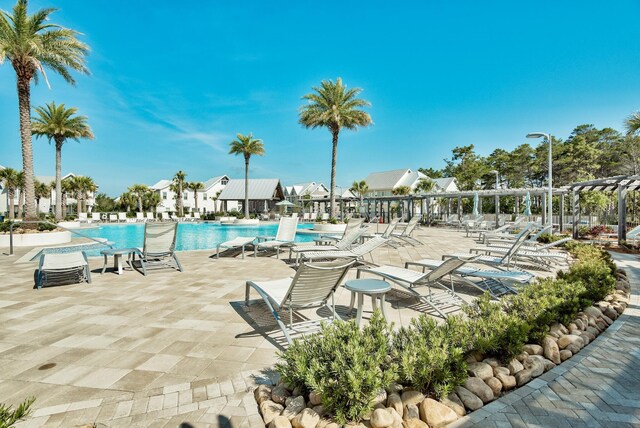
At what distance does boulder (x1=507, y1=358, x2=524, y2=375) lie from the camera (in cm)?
248

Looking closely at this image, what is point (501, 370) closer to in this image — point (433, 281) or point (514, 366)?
point (514, 366)

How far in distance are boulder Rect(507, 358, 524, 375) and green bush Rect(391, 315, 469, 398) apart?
1.19 ft

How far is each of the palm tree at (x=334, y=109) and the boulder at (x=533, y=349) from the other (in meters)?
17.1

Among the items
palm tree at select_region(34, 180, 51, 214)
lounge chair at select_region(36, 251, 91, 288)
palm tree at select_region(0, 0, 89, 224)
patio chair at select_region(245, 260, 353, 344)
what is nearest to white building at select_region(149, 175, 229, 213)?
palm tree at select_region(34, 180, 51, 214)

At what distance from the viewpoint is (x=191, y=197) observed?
47656 mm

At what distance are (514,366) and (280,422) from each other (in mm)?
1874

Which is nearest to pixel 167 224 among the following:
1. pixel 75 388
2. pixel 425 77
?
pixel 75 388

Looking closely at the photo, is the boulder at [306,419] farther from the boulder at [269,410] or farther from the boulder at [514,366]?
the boulder at [514,366]

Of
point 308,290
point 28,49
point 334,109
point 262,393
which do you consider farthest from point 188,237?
point 262,393

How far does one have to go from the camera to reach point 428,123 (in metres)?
30.3

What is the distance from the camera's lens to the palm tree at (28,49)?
40.7 feet

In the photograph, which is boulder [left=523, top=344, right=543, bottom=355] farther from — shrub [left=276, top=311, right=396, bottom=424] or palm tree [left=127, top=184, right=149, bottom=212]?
palm tree [left=127, top=184, right=149, bottom=212]

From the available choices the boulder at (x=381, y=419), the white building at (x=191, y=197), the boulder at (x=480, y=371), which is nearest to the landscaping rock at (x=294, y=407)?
the boulder at (x=381, y=419)

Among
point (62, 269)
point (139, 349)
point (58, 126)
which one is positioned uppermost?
point (58, 126)
